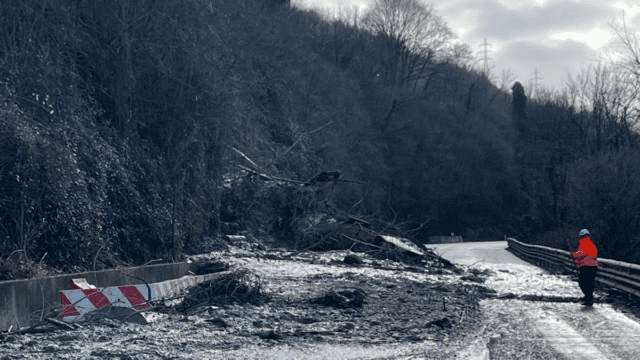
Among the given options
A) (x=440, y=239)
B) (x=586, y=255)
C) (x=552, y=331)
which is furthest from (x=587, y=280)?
(x=440, y=239)

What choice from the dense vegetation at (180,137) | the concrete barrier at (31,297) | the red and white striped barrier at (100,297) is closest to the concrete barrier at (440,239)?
the dense vegetation at (180,137)

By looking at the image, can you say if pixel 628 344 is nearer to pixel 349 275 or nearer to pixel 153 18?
Answer: pixel 349 275

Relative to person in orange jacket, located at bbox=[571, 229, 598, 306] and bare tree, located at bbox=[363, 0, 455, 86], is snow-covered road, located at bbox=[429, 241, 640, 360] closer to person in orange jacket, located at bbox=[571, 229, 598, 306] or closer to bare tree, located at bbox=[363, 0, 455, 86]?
person in orange jacket, located at bbox=[571, 229, 598, 306]

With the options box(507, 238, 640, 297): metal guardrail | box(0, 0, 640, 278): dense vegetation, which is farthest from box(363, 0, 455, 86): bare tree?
box(507, 238, 640, 297): metal guardrail

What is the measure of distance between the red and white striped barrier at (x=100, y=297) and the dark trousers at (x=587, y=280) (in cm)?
825

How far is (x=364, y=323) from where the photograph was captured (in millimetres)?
9977

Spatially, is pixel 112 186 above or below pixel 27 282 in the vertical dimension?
above

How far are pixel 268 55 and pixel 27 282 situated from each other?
3097 cm

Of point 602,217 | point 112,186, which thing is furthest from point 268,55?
point 112,186

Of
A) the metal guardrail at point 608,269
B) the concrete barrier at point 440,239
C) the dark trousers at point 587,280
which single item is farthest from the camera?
the concrete barrier at point 440,239

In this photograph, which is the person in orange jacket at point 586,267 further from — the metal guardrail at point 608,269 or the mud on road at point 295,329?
the mud on road at point 295,329

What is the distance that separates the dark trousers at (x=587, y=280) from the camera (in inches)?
509

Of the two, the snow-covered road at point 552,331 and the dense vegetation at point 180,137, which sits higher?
the dense vegetation at point 180,137

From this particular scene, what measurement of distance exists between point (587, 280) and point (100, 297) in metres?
9.38
